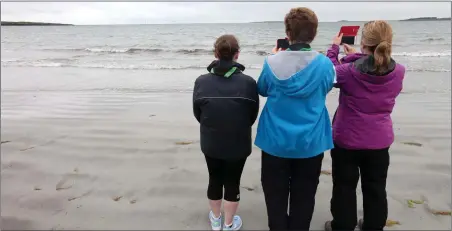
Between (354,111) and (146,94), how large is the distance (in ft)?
24.2

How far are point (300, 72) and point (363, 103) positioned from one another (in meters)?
0.59

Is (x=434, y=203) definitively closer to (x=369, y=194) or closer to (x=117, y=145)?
(x=369, y=194)

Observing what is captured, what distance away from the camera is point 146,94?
9375 mm

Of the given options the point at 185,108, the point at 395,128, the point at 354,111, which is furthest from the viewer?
the point at 185,108

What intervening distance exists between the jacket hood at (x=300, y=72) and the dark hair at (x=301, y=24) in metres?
0.13

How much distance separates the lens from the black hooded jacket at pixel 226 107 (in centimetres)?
273

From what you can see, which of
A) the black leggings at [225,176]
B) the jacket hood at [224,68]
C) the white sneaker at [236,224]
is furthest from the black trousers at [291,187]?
the jacket hood at [224,68]

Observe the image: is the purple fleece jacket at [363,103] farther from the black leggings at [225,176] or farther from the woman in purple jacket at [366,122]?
the black leggings at [225,176]

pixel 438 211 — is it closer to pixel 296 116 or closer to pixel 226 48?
pixel 296 116

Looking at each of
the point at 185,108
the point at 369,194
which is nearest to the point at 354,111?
the point at 369,194

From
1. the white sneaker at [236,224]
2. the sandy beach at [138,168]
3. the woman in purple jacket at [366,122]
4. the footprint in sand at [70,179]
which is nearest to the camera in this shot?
the woman in purple jacket at [366,122]

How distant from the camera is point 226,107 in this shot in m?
2.74

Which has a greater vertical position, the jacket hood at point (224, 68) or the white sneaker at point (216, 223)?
the jacket hood at point (224, 68)

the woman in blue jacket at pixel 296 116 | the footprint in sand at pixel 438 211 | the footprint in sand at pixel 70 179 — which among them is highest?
the woman in blue jacket at pixel 296 116
